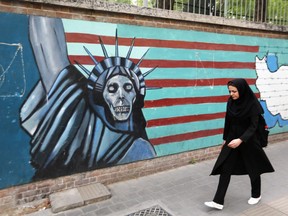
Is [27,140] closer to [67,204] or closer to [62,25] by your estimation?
[67,204]

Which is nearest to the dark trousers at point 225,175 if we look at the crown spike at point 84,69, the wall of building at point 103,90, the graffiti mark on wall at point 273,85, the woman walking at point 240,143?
the woman walking at point 240,143

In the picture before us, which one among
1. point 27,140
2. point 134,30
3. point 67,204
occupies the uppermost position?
point 134,30

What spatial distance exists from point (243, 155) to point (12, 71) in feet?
10.6

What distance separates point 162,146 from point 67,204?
2000 mm

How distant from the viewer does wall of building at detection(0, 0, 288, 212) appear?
12.7ft

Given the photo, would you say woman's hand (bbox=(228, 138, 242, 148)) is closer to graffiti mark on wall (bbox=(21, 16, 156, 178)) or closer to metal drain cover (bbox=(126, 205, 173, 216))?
metal drain cover (bbox=(126, 205, 173, 216))

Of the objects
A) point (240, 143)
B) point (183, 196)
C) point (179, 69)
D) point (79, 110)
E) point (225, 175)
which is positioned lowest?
point (183, 196)

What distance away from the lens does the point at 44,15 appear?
396 cm

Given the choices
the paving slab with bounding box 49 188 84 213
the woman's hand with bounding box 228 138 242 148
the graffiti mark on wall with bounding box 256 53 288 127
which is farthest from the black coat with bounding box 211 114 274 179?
the graffiti mark on wall with bounding box 256 53 288 127

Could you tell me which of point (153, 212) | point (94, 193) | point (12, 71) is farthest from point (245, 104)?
point (12, 71)

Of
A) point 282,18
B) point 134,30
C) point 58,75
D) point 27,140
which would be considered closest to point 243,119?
point 134,30

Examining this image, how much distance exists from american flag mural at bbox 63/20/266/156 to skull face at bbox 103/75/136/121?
0.34 meters

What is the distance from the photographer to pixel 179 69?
211 inches

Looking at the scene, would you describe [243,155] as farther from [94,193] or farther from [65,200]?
[65,200]
